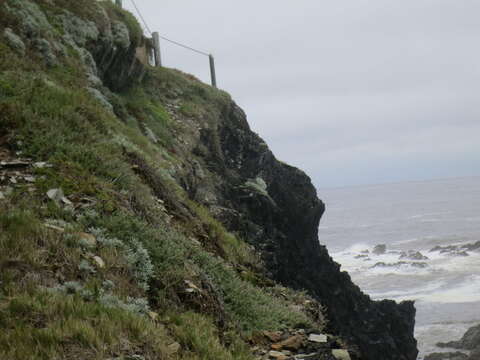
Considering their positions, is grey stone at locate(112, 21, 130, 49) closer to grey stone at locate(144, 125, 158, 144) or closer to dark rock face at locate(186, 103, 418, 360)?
grey stone at locate(144, 125, 158, 144)

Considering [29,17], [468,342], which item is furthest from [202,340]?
[468,342]

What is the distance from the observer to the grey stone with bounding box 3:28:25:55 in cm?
1042

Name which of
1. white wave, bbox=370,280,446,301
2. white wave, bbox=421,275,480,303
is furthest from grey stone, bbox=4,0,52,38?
white wave, bbox=421,275,480,303

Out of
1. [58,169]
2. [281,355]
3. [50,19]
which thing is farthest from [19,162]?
[50,19]

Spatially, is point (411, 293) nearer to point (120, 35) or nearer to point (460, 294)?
point (460, 294)

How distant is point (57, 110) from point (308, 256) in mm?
14478

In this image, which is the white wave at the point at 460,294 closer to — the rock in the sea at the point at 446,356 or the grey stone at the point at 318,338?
the rock in the sea at the point at 446,356

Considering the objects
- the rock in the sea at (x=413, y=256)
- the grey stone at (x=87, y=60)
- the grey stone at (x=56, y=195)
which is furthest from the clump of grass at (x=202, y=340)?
the rock in the sea at (x=413, y=256)

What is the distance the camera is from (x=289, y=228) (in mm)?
20469

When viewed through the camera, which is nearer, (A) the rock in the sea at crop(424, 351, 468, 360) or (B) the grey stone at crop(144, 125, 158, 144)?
(B) the grey stone at crop(144, 125, 158, 144)

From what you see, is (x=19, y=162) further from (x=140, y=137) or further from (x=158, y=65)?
(x=158, y=65)

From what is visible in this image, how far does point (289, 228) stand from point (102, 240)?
15.4 meters

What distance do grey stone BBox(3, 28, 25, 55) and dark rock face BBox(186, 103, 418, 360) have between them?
702 cm

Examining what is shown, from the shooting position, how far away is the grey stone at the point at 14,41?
10.4m
